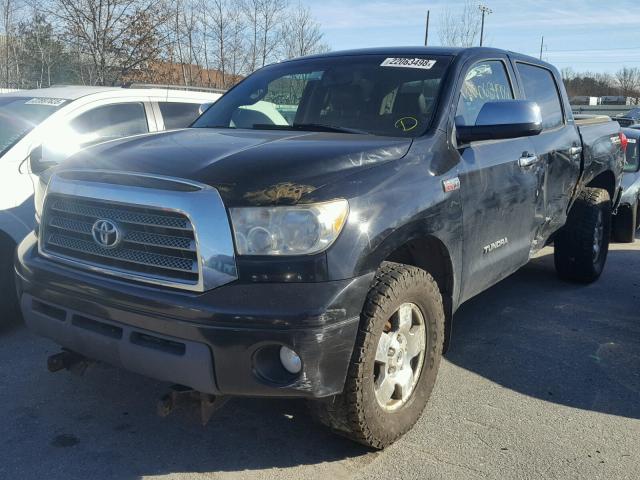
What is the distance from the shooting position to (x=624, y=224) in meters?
8.17

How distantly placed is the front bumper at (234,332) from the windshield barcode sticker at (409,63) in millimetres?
1749

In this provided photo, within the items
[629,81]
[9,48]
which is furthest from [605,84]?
[9,48]

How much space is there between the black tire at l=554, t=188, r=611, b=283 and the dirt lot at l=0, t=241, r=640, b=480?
1346 mm

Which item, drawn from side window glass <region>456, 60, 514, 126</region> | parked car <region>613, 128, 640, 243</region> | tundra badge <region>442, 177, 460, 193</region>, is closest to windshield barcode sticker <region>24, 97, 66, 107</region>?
side window glass <region>456, 60, 514, 126</region>

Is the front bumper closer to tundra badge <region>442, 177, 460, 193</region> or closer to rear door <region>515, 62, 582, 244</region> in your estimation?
tundra badge <region>442, 177, 460, 193</region>

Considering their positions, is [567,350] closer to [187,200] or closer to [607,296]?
[607,296]

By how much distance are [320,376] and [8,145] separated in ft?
11.6

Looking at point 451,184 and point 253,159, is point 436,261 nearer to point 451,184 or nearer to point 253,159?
point 451,184

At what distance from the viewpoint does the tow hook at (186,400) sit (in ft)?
8.57

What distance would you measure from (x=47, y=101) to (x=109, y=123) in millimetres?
516

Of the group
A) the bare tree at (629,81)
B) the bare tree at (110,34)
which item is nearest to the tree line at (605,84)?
the bare tree at (629,81)

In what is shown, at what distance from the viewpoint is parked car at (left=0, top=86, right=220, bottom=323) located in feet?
14.4

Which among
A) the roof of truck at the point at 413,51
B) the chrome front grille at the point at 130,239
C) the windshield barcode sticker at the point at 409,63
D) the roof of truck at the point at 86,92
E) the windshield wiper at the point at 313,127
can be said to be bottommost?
the chrome front grille at the point at 130,239

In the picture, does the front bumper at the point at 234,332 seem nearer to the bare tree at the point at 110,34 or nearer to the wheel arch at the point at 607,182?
the wheel arch at the point at 607,182
